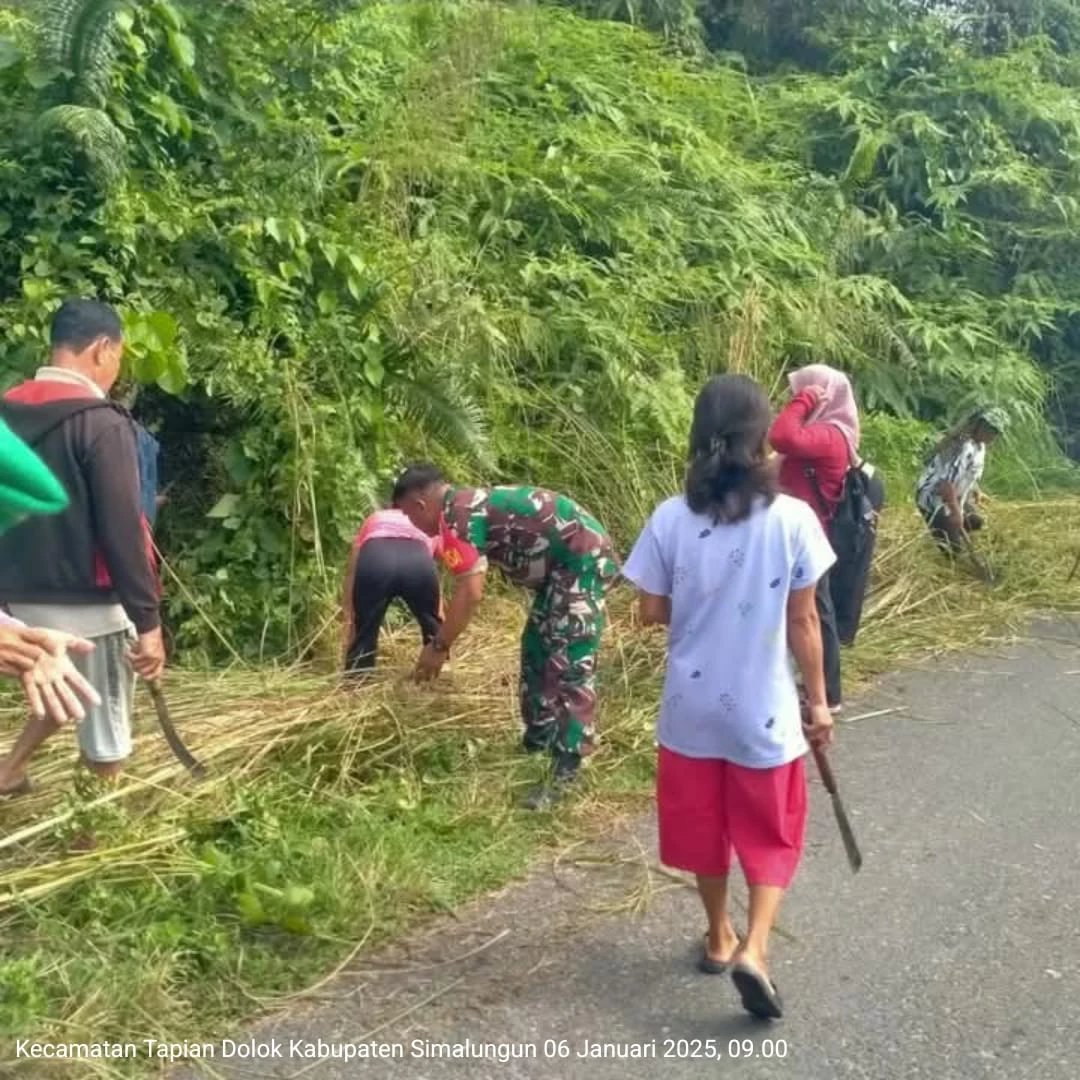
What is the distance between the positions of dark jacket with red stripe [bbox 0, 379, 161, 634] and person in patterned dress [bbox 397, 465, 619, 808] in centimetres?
121

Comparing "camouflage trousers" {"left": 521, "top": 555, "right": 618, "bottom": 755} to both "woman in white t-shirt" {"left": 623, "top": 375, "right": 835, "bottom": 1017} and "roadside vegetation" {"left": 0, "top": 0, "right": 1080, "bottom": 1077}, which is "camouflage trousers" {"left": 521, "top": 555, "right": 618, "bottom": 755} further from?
"woman in white t-shirt" {"left": 623, "top": 375, "right": 835, "bottom": 1017}

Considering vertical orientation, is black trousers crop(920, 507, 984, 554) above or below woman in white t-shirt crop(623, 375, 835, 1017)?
below

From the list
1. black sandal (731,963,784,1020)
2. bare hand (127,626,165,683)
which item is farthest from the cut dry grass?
black sandal (731,963,784,1020)

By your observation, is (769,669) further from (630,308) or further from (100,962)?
(630,308)

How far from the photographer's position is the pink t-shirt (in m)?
6.11

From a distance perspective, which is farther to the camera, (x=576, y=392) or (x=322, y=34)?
(x=576, y=392)

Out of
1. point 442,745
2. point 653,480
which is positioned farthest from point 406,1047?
point 653,480

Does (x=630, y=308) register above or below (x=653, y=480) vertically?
above

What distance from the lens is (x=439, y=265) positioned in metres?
8.73

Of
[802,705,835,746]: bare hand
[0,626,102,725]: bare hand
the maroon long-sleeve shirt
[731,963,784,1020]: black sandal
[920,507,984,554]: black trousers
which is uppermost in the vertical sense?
[0,626,102,725]: bare hand

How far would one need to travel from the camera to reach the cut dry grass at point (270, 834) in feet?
13.5

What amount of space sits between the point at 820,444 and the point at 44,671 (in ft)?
13.8

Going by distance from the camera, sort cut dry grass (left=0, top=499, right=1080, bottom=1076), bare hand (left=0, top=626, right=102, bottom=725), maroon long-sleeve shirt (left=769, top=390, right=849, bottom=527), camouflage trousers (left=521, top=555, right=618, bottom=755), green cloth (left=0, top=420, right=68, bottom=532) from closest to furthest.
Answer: green cloth (left=0, top=420, right=68, bottom=532) < bare hand (left=0, top=626, right=102, bottom=725) < cut dry grass (left=0, top=499, right=1080, bottom=1076) < camouflage trousers (left=521, top=555, right=618, bottom=755) < maroon long-sleeve shirt (left=769, top=390, right=849, bottom=527)

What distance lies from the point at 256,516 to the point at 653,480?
8.49 ft
